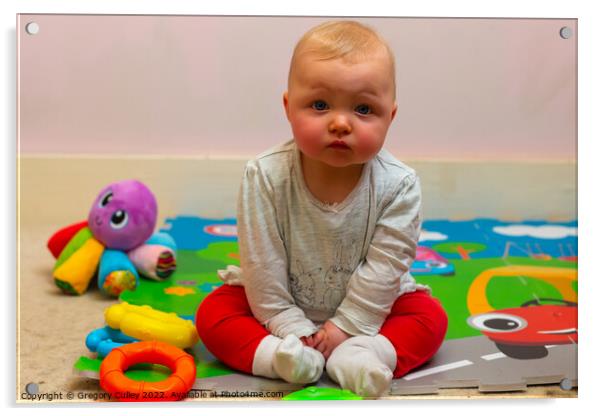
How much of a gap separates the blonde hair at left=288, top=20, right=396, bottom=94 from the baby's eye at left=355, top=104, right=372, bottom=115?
5 centimetres

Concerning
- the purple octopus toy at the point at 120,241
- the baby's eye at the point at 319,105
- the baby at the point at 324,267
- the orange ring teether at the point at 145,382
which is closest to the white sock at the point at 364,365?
the baby at the point at 324,267

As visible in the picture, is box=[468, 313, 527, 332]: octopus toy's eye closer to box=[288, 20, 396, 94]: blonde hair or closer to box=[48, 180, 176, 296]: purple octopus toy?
box=[288, 20, 396, 94]: blonde hair

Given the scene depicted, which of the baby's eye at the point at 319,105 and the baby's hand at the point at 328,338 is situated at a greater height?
the baby's eye at the point at 319,105

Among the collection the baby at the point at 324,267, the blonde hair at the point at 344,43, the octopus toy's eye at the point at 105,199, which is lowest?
the baby at the point at 324,267

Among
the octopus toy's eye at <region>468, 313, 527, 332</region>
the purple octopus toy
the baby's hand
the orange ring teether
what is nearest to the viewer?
the orange ring teether

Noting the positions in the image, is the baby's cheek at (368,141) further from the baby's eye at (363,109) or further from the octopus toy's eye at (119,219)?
the octopus toy's eye at (119,219)

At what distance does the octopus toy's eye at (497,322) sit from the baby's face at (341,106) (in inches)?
13.1

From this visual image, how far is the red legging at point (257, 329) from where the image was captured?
38.3 inches

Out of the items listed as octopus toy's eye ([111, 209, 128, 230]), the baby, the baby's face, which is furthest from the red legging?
octopus toy's eye ([111, 209, 128, 230])

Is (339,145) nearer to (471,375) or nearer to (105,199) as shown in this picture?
(471,375)

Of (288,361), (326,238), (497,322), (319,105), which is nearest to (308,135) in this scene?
(319,105)

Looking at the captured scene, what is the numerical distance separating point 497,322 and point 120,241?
0.59 metres

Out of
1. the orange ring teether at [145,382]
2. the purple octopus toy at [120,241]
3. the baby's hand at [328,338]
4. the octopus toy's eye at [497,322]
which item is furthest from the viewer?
the purple octopus toy at [120,241]

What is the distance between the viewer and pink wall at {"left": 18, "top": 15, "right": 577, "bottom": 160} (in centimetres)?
100
